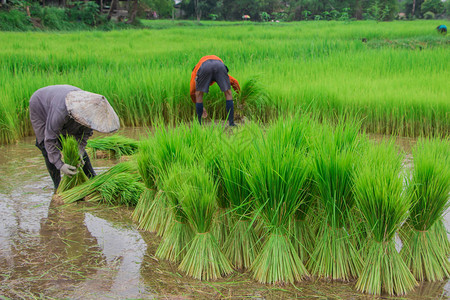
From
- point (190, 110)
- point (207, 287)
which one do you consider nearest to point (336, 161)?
point (207, 287)

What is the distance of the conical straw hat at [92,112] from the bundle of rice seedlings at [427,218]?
6.54 ft

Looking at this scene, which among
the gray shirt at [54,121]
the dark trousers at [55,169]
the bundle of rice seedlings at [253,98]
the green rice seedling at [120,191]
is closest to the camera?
the gray shirt at [54,121]

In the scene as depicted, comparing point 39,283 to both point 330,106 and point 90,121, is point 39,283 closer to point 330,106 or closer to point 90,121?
point 90,121

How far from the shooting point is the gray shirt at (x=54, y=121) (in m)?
3.22

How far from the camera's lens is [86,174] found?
3.92m

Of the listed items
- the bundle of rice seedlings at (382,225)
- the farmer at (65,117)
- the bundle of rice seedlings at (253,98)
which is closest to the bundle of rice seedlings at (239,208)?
the bundle of rice seedlings at (382,225)

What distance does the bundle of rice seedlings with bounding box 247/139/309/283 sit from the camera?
7.82 feet

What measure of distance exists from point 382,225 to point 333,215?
9.8 inches

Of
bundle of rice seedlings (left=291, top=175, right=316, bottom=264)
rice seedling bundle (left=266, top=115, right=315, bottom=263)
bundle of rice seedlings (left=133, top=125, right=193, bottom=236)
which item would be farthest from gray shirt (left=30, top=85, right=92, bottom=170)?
bundle of rice seedlings (left=291, top=175, right=316, bottom=264)

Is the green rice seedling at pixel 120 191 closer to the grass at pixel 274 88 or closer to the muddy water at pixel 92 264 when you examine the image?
the muddy water at pixel 92 264

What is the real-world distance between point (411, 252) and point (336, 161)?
685 mm

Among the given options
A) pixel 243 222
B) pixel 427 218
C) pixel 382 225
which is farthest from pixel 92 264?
pixel 427 218

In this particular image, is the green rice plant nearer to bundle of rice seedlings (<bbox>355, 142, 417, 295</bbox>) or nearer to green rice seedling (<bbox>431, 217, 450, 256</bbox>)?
green rice seedling (<bbox>431, 217, 450, 256</bbox>)

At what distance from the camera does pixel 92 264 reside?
2.62 meters
